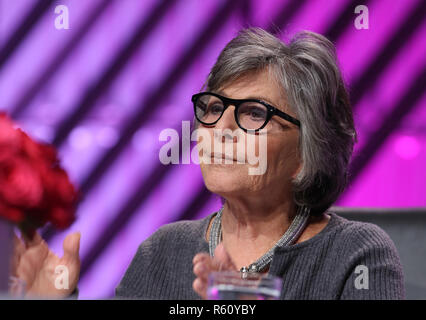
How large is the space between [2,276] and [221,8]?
249 centimetres

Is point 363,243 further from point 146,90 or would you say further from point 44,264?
point 146,90

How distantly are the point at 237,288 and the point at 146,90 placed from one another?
2298 millimetres

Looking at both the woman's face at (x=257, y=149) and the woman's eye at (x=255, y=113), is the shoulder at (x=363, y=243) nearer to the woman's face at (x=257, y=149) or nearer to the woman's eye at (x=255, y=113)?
the woman's face at (x=257, y=149)

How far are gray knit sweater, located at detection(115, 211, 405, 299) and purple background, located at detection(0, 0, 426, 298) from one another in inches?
50.6

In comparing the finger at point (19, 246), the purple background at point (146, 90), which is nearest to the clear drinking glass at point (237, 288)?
the finger at point (19, 246)

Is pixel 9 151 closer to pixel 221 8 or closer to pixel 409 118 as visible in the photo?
pixel 221 8

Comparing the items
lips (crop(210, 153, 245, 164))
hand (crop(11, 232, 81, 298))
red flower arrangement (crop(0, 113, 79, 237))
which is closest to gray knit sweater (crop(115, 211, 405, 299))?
lips (crop(210, 153, 245, 164))

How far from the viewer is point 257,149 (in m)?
1.62

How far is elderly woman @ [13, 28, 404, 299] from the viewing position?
1603mm

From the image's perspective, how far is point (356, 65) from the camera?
10.6 ft

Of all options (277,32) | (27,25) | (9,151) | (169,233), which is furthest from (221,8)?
(9,151)

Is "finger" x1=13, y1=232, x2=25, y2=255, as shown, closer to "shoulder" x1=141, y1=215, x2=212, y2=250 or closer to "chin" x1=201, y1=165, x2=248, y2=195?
"chin" x1=201, y1=165, x2=248, y2=195

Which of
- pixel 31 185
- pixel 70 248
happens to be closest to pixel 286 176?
pixel 70 248

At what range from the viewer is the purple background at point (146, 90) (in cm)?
318
